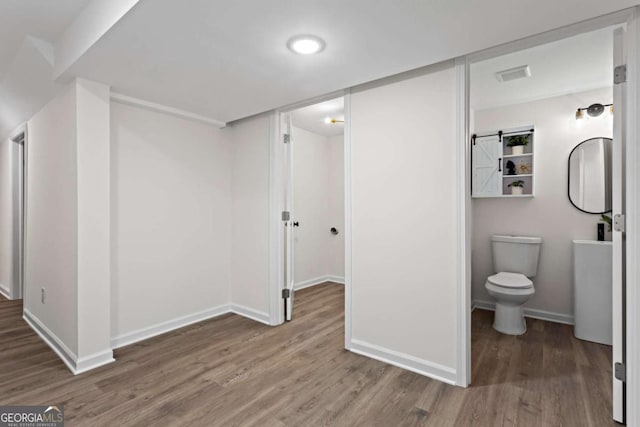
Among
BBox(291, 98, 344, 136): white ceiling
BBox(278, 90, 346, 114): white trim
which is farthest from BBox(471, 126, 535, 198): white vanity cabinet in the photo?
BBox(278, 90, 346, 114): white trim

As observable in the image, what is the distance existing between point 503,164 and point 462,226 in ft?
6.37

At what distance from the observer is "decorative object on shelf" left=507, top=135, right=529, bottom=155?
3465 millimetres

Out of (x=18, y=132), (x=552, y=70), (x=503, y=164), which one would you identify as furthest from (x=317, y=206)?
(x=18, y=132)

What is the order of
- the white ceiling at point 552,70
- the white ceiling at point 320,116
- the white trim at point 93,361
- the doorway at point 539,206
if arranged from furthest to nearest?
the white ceiling at point 320,116 < the doorway at point 539,206 < the white ceiling at point 552,70 < the white trim at point 93,361

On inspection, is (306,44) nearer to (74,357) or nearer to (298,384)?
(298,384)

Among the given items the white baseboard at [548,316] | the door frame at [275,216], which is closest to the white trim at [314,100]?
the door frame at [275,216]

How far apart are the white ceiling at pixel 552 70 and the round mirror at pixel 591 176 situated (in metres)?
0.57

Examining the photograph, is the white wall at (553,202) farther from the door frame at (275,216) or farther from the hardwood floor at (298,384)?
the door frame at (275,216)

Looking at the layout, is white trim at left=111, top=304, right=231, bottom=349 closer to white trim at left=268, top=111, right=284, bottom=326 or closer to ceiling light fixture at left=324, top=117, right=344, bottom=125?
white trim at left=268, top=111, right=284, bottom=326

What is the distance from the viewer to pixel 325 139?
5238 millimetres

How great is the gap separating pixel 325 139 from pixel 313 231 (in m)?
1.50

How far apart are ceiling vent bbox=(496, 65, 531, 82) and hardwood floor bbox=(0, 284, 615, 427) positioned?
235 cm

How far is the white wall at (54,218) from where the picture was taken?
2389 millimetres

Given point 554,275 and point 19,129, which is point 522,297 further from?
point 19,129
